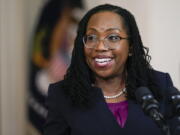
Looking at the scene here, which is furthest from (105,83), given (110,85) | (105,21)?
(105,21)

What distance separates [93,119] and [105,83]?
171 mm

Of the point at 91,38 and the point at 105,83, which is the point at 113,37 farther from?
the point at 105,83

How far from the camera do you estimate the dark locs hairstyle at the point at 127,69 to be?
58.5 inches

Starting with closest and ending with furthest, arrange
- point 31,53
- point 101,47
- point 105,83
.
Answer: point 101,47, point 105,83, point 31,53

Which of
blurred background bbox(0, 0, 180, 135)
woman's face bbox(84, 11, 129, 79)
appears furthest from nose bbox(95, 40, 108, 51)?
blurred background bbox(0, 0, 180, 135)

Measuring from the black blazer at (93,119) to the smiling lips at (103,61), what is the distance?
0.38ft

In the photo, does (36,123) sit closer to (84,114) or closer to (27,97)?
(27,97)

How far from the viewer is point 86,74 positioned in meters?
1.52

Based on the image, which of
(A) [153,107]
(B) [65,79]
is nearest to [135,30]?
(B) [65,79]

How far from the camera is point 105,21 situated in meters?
1.44

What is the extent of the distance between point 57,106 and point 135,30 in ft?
1.37

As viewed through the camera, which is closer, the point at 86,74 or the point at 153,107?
the point at 153,107

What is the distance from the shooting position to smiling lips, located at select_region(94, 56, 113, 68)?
1.40 m

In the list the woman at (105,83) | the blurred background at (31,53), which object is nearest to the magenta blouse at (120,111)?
the woman at (105,83)
